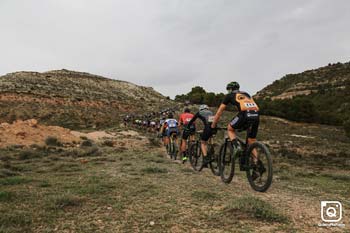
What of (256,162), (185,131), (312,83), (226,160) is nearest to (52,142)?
(185,131)

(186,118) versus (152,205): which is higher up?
(186,118)

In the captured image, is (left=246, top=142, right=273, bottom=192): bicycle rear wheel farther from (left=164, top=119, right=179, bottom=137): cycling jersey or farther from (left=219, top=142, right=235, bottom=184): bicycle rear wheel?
(left=164, top=119, right=179, bottom=137): cycling jersey

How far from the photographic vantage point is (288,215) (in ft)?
16.8

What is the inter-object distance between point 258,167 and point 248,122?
0.98m

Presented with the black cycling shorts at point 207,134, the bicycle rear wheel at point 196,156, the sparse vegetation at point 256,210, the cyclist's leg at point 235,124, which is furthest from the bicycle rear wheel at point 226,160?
the sparse vegetation at point 256,210

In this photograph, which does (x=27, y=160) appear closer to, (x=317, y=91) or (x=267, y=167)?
(x=267, y=167)

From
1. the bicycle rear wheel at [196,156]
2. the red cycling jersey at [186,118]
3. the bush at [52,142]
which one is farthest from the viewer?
the bush at [52,142]

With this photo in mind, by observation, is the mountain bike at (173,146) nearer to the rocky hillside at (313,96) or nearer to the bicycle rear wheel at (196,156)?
the bicycle rear wheel at (196,156)

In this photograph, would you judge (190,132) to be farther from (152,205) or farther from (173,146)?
(152,205)

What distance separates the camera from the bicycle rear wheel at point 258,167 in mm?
6559

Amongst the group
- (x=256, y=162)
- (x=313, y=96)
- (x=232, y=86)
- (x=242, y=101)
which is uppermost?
(x=313, y=96)

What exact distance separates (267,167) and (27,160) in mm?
10741

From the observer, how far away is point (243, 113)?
689 cm

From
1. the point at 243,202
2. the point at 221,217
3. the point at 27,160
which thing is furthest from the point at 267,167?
the point at 27,160
